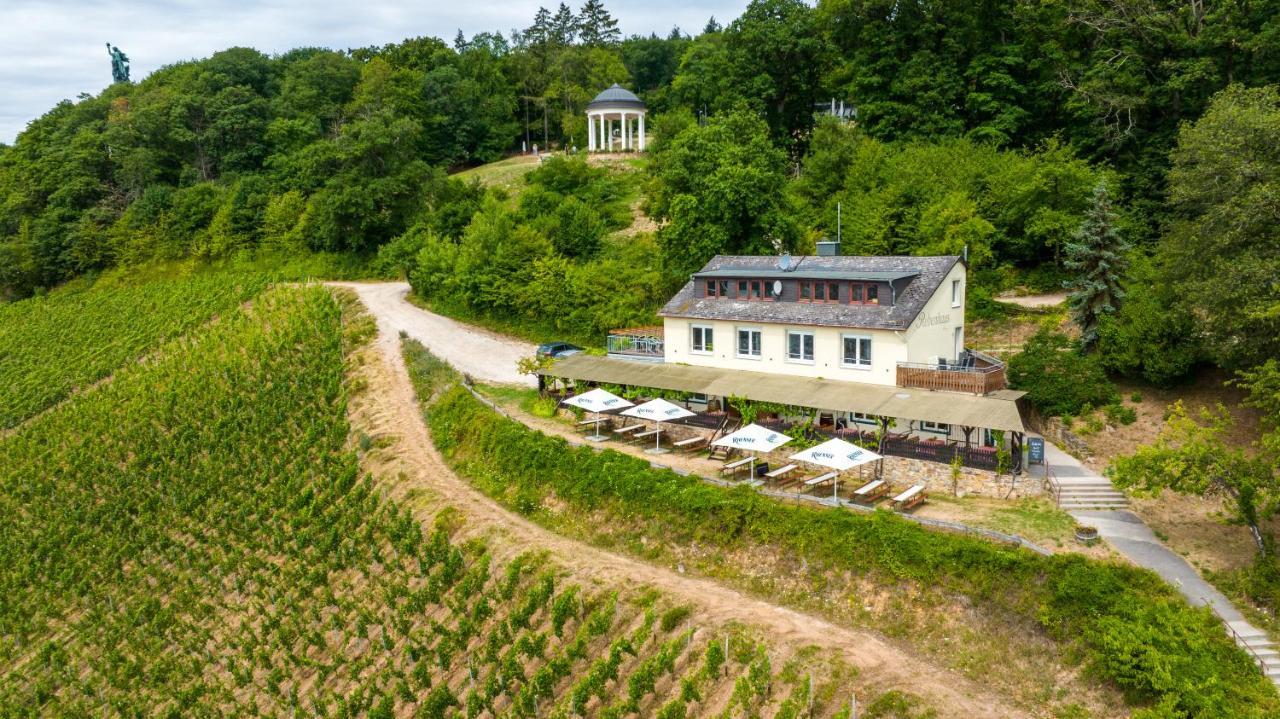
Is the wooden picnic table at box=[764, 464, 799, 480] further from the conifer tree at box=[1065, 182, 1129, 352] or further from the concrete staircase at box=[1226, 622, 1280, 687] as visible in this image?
the conifer tree at box=[1065, 182, 1129, 352]

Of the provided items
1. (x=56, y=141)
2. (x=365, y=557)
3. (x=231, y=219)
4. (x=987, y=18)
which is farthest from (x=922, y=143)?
(x=56, y=141)

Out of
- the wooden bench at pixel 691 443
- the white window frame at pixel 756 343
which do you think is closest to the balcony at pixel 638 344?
the white window frame at pixel 756 343

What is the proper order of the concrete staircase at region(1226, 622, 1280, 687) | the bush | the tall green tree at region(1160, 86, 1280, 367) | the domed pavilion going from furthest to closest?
the domed pavilion < the bush < the tall green tree at region(1160, 86, 1280, 367) < the concrete staircase at region(1226, 622, 1280, 687)

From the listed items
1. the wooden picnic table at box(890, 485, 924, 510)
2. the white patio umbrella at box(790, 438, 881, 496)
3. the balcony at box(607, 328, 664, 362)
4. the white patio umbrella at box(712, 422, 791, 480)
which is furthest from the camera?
the balcony at box(607, 328, 664, 362)

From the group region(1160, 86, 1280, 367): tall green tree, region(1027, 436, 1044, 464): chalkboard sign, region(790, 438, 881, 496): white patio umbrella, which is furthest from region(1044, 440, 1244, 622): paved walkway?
region(1160, 86, 1280, 367): tall green tree

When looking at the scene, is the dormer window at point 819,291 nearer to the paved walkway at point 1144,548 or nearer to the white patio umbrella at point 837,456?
the white patio umbrella at point 837,456

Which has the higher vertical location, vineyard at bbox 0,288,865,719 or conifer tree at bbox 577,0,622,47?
conifer tree at bbox 577,0,622,47
